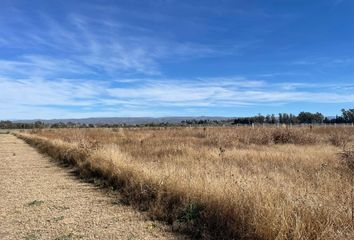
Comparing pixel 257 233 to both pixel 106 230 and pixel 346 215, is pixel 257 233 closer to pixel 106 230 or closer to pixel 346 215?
pixel 346 215

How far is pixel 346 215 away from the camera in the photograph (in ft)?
20.2

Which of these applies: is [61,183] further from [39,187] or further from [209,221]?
[209,221]

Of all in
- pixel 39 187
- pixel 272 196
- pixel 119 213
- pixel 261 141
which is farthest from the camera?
pixel 261 141

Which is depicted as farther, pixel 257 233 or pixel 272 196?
pixel 272 196

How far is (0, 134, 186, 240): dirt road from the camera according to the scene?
25.6 feet

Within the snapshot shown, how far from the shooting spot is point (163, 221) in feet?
28.5

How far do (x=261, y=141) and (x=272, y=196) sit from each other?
71.4 ft

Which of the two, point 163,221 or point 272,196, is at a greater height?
point 272,196

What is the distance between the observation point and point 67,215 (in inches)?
367

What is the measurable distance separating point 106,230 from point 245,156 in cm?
1119

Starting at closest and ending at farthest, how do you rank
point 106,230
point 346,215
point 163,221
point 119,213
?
point 346,215
point 106,230
point 163,221
point 119,213

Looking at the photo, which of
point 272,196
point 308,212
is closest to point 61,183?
point 272,196

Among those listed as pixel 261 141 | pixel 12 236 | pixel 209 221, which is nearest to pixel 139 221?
pixel 209 221

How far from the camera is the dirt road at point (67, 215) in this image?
7805mm
